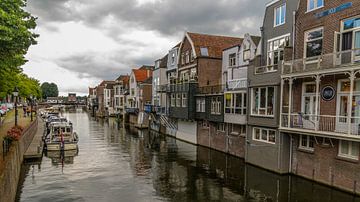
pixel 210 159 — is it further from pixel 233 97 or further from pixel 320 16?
pixel 320 16

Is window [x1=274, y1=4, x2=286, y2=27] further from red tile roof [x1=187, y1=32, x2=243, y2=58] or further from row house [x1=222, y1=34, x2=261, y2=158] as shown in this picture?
red tile roof [x1=187, y1=32, x2=243, y2=58]

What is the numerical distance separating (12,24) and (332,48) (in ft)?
54.9

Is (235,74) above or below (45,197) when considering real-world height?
above

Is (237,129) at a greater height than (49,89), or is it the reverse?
(49,89)

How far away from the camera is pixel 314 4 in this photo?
18703 mm

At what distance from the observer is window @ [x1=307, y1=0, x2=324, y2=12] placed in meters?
18.3

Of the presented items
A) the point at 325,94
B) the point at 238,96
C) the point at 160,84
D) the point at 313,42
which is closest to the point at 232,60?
the point at 238,96

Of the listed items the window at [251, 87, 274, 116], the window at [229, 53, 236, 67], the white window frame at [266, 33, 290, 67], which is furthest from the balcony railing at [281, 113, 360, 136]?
the window at [229, 53, 236, 67]

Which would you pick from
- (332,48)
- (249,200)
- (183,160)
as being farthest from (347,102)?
(183,160)

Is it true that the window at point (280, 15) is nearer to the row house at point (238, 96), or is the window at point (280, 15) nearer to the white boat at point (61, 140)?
the row house at point (238, 96)

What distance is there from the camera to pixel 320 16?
18125 mm

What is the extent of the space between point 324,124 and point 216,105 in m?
13.5

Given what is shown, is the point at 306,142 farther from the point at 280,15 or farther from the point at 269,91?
the point at 280,15

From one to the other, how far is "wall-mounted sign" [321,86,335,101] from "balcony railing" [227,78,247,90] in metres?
7.84
